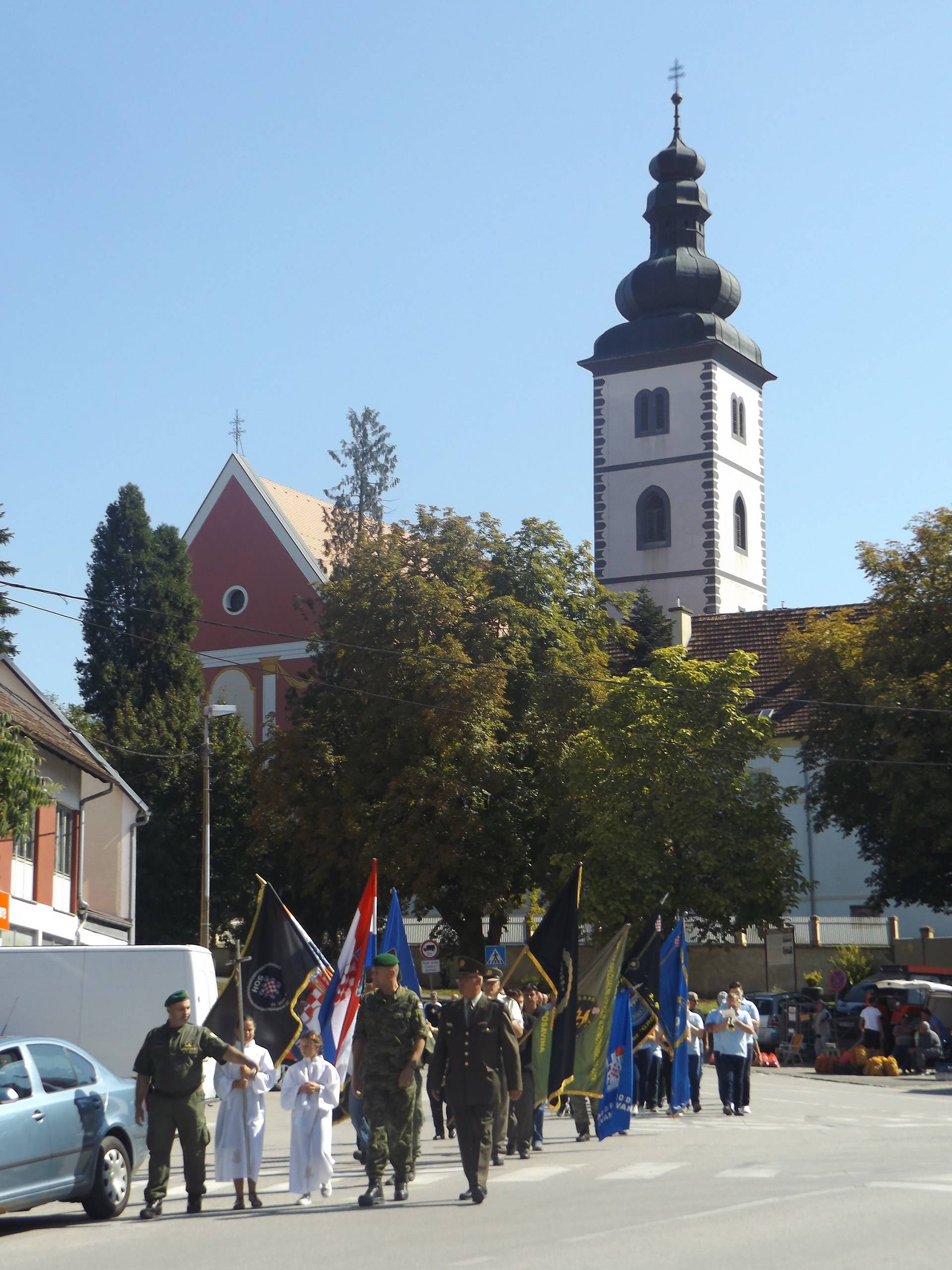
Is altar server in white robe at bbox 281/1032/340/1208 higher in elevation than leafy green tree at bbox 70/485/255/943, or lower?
lower

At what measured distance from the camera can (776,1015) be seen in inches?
1558

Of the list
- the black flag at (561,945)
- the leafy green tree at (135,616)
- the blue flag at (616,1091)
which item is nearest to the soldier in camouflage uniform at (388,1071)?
the black flag at (561,945)

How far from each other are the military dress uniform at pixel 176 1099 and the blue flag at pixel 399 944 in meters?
4.01

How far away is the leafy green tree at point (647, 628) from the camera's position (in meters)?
58.1

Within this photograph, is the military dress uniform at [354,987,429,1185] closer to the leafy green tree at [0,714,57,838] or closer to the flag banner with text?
the flag banner with text

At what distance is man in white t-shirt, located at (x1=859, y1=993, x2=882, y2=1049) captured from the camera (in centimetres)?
3428

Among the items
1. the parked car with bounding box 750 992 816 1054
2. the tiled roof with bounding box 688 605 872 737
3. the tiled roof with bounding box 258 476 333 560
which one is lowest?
the parked car with bounding box 750 992 816 1054

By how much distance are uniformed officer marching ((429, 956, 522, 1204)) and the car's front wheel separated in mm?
2474

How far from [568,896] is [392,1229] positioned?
606cm

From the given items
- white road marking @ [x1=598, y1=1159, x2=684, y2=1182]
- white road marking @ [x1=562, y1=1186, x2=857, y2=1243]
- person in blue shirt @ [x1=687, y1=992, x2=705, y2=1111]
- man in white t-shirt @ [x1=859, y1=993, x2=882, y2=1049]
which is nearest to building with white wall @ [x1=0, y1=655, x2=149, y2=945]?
person in blue shirt @ [x1=687, y1=992, x2=705, y2=1111]

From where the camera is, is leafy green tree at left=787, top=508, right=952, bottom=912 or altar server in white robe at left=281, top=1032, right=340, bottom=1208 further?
leafy green tree at left=787, top=508, right=952, bottom=912

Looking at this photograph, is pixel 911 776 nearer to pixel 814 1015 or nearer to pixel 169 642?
pixel 814 1015

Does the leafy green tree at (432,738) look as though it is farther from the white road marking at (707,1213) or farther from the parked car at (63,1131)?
the white road marking at (707,1213)

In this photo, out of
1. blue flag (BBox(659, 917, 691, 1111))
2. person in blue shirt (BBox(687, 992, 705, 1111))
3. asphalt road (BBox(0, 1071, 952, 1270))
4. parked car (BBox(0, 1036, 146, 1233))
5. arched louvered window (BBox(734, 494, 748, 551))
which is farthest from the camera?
arched louvered window (BBox(734, 494, 748, 551))
